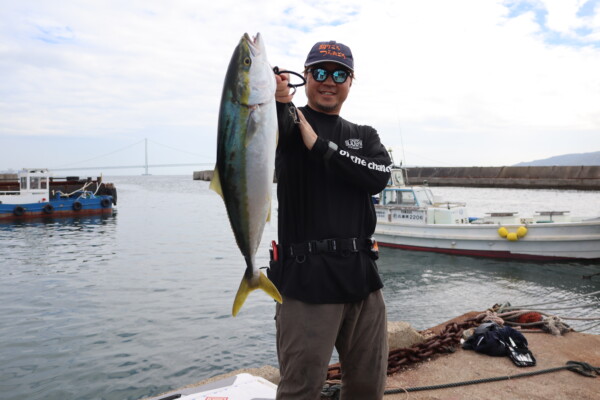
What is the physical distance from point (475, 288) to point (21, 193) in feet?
95.4

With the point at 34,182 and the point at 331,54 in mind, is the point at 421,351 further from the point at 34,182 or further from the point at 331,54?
the point at 34,182

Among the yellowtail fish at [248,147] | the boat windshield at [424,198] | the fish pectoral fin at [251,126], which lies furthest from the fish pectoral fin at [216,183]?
the boat windshield at [424,198]

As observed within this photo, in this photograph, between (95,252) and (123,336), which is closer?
(123,336)

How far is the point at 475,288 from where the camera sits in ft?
44.3

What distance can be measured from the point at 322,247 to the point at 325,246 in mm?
17

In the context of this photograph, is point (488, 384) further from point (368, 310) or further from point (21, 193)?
point (21, 193)

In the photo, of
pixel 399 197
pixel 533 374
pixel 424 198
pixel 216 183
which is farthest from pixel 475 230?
pixel 216 183

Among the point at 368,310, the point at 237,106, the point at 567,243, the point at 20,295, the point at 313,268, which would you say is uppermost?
the point at 237,106

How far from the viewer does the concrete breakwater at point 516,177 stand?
184 ft

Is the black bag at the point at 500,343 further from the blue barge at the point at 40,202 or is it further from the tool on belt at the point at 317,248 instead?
the blue barge at the point at 40,202

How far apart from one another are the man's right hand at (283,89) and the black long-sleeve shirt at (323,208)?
30 millimetres

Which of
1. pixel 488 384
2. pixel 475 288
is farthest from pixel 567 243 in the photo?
pixel 488 384

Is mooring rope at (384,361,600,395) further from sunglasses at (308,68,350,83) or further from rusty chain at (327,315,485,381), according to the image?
sunglasses at (308,68,350,83)

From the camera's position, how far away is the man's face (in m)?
2.52
